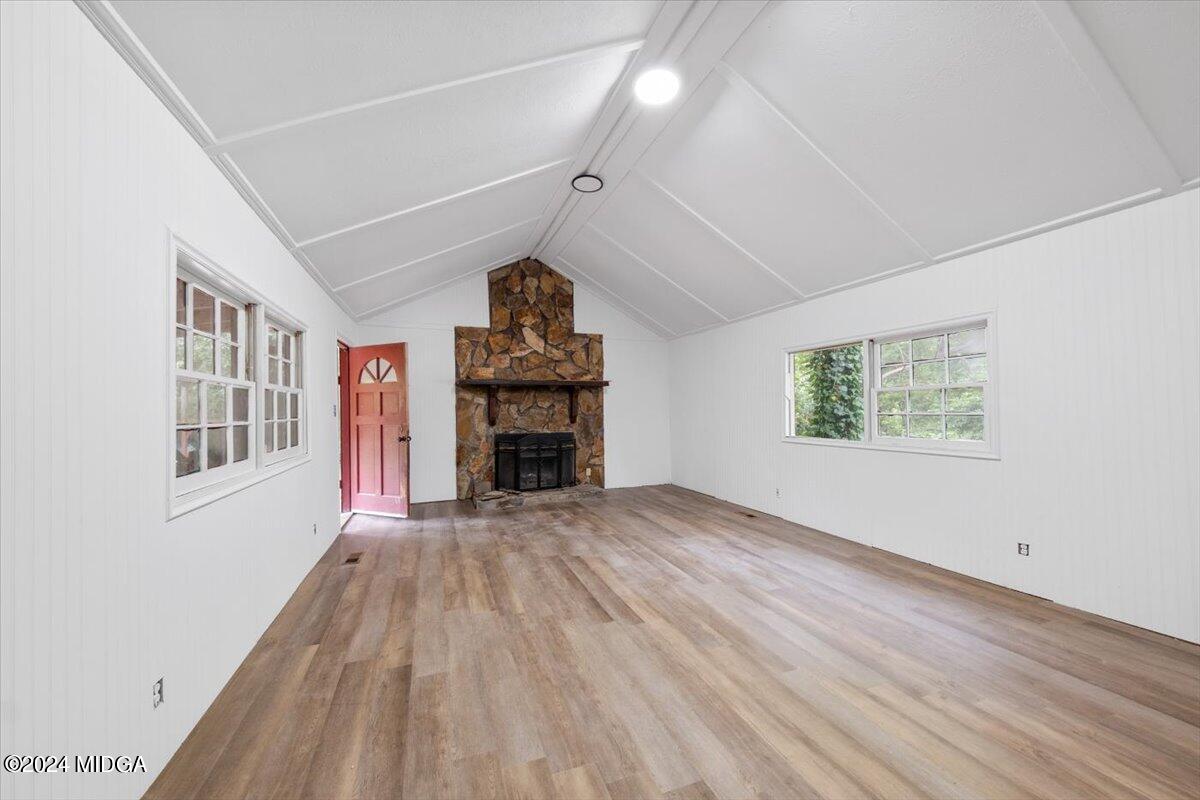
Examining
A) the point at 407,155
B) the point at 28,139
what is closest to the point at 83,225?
the point at 28,139

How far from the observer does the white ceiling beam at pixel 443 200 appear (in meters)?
3.09

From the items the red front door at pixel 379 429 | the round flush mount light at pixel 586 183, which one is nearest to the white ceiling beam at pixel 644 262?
the round flush mount light at pixel 586 183

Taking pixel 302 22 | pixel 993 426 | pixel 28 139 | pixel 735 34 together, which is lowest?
pixel 993 426

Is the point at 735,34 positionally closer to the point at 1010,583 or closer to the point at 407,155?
the point at 407,155

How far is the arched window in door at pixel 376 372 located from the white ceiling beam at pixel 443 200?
8.31 ft

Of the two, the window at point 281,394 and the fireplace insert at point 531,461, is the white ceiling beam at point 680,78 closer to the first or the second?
the window at point 281,394

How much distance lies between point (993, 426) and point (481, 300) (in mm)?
5517

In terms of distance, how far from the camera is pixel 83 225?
1.27 meters

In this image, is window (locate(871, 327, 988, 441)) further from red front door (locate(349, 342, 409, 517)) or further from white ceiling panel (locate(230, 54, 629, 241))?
red front door (locate(349, 342, 409, 517))

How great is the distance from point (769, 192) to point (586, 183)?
1452mm

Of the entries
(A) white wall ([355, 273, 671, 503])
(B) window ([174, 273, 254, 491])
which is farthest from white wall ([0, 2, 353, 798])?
(A) white wall ([355, 273, 671, 503])

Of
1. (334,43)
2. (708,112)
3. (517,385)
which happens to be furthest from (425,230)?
(517,385)

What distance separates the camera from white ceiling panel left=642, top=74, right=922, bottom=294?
2916mm

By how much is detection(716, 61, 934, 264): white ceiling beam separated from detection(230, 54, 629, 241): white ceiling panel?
2.09ft
